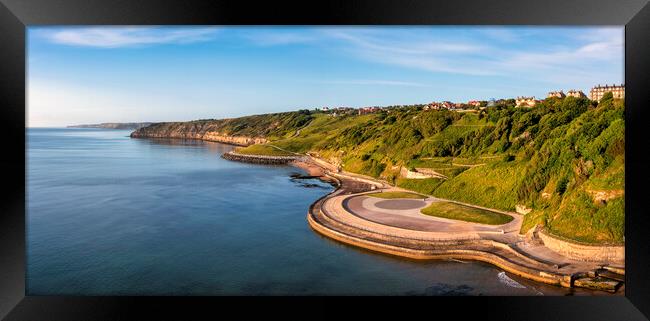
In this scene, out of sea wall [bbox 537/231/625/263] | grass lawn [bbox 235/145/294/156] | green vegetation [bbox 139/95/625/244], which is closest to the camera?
sea wall [bbox 537/231/625/263]

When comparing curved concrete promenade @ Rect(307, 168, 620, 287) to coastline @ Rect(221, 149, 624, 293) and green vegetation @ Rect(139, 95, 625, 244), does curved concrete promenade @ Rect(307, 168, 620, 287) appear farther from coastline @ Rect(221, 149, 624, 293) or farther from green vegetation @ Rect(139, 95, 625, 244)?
green vegetation @ Rect(139, 95, 625, 244)

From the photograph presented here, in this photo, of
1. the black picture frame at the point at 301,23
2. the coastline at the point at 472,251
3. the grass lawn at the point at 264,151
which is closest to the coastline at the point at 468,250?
the coastline at the point at 472,251

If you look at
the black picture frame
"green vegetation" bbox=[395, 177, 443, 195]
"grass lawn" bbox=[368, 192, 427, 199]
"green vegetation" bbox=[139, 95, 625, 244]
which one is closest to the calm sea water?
"green vegetation" bbox=[139, 95, 625, 244]

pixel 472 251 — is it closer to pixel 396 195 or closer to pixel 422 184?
pixel 396 195

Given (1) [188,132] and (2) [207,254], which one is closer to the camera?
(2) [207,254]

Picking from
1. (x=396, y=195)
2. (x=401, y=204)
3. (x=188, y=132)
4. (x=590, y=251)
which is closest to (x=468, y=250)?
(x=590, y=251)

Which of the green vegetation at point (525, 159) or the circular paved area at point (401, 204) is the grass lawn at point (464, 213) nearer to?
the circular paved area at point (401, 204)
